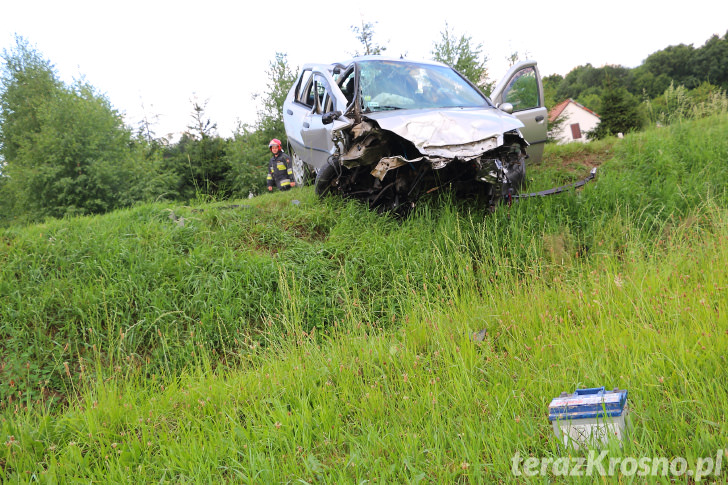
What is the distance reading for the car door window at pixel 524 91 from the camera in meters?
6.75

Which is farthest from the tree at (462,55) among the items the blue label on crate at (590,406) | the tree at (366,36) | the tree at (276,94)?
the blue label on crate at (590,406)

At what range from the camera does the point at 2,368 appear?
3932mm

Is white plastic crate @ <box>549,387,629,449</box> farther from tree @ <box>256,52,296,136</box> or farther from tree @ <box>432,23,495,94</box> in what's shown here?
tree @ <box>256,52,296,136</box>

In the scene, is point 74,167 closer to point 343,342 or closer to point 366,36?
point 366,36

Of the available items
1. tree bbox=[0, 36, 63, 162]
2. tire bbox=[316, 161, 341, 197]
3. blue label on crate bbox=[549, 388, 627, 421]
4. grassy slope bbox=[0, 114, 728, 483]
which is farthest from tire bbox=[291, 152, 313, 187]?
tree bbox=[0, 36, 63, 162]

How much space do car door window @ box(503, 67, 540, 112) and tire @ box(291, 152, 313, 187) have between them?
3.34 m

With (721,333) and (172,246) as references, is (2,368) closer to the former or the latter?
(172,246)

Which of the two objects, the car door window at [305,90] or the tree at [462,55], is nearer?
the car door window at [305,90]

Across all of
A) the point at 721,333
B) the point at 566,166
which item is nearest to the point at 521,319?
the point at 721,333

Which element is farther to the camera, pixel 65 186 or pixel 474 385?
pixel 65 186

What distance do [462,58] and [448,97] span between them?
13.3 metres

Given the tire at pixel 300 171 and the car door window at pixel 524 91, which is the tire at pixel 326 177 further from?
the car door window at pixel 524 91

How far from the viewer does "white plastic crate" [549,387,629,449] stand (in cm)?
178

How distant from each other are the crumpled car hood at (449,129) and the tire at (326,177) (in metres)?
0.96
